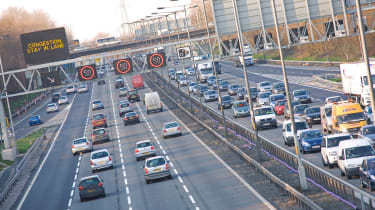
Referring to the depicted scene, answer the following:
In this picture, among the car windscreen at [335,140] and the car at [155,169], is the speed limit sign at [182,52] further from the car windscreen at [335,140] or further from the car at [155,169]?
the car windscreen at [335,140]

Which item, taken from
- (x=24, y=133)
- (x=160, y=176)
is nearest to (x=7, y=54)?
(x=24, y=133)

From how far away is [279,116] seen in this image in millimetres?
60094

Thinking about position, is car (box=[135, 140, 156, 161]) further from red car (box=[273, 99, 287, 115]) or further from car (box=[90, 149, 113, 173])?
red car (box=[273, 99, 287, 115])

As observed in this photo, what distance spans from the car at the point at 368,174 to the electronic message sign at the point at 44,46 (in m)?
27.3

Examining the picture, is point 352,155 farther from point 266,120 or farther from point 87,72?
point 87,72

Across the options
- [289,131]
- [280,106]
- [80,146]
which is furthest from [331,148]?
[80,146]

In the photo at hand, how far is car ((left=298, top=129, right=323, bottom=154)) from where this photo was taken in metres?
37.7

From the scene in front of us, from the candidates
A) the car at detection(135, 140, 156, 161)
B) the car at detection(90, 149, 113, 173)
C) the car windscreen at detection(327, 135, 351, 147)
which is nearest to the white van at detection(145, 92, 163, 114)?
the car at detection(135, 140, 156, 161)

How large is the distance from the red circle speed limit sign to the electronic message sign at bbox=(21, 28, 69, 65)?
1.57 m

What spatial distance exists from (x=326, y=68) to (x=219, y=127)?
154ft

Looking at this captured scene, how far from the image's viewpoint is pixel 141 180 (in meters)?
39.6

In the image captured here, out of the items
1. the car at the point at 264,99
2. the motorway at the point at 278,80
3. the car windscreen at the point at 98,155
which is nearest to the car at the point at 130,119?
the motorway at the point at 278,80

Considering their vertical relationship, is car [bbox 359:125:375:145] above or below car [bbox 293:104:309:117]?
above

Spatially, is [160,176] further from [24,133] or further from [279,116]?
[24,133]
